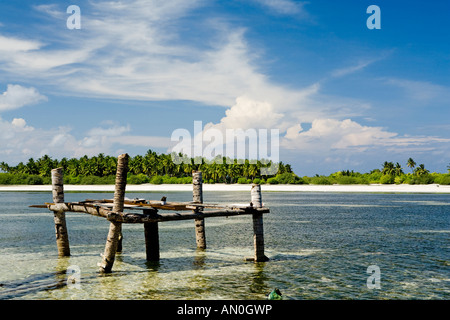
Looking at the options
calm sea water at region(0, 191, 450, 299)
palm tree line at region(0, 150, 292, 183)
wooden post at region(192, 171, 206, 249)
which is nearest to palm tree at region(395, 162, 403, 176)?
palm tree line at region(0, 150, 292, 183)

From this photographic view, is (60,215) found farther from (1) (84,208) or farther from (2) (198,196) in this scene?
(2) (198,196)

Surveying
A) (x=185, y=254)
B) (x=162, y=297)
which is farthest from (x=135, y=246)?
(x=162, y=297)

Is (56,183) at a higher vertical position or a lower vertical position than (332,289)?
higher

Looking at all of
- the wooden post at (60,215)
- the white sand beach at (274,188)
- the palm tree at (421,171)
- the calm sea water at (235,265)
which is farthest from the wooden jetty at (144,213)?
the palm tree at (421,171)

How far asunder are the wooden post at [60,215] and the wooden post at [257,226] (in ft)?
29.0

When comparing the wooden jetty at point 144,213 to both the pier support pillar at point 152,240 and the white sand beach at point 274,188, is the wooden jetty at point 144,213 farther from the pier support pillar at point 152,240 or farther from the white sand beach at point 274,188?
the white sand beach at point 274,188

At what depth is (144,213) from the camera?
16.2m

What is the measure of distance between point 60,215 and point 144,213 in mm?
6018

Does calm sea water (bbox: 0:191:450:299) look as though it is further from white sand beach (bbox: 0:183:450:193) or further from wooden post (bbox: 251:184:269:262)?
white sand beach (bbox: 0:183:450:193)

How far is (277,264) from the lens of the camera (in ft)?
61.5

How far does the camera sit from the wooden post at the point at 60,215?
19719 mm
